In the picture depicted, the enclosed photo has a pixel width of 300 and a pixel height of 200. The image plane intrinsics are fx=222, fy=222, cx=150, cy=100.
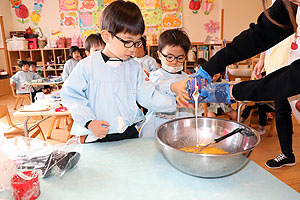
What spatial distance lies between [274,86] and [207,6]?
5.90 metres

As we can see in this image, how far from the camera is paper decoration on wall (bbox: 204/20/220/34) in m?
6.04

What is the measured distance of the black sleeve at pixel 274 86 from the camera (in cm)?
68

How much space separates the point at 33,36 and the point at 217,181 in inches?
259

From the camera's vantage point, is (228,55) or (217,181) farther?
(228,55)

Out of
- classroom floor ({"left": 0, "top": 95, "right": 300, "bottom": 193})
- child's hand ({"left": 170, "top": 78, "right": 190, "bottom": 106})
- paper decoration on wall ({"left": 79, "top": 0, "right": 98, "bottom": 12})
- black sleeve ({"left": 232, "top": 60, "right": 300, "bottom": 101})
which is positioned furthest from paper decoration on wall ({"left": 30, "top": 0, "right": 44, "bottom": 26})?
black sleeve ({"left": 232, "top": 60, "right": 300, "bottom": 101})

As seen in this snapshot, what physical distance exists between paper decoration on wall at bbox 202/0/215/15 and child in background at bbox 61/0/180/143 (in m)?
5.45

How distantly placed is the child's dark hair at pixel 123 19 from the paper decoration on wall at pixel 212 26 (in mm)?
5469

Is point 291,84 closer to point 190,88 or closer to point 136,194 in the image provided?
Answer: point 190,88

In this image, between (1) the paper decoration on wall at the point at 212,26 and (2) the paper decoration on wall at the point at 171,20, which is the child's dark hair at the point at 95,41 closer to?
(2) the paper decoration on wall at the point at 171,20

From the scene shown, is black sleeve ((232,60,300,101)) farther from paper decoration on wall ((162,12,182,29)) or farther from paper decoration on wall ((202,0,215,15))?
paper decoration on wall ((202,0,215,15))

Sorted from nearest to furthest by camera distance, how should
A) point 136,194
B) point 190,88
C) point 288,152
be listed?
1. point 136,194
2. point 190,88
3. point 288,152

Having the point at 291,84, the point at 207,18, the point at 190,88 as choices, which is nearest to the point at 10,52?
the point at 207,18

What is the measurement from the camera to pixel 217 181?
67 centimetres

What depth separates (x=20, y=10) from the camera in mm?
6191
